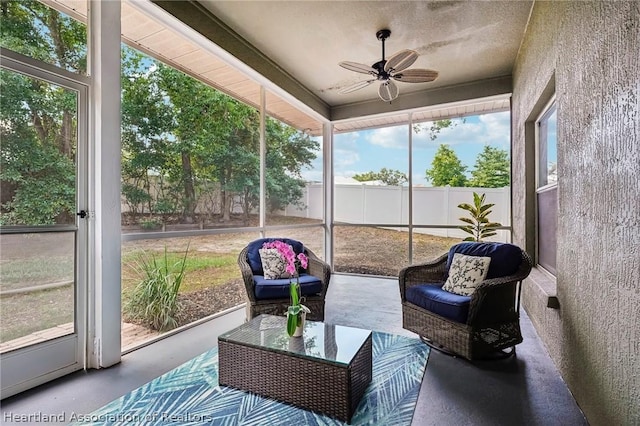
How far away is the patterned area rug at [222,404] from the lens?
5.61ft

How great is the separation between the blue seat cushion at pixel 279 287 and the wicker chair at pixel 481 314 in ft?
2.86

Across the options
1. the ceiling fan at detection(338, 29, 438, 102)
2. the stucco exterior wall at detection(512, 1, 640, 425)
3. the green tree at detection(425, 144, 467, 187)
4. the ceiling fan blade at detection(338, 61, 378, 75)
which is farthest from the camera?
the green tree at detection(425, 144, 467, 187)

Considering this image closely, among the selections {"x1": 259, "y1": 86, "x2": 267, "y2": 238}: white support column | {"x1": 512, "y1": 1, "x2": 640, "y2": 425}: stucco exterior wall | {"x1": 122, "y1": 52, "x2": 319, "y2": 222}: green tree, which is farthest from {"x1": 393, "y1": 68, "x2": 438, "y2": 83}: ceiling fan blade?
{"x1": 122, "y1": 52, "x2": 319, "y2": 222}: green tree

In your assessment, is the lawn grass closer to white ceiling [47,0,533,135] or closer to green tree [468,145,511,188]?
white ceiling [47,0,533,135]

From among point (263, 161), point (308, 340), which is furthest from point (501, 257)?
point (263, 161)

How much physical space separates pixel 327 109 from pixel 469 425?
5312 millimetres

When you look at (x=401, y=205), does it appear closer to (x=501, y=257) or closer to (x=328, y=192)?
(x=328, y=192)

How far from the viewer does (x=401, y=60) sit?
10.2 ft

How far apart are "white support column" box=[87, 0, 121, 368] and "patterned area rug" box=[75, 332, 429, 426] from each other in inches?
23.5

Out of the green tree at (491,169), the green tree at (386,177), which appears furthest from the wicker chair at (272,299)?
the green tree at (491,169)

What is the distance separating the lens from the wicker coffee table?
1688 millimetres

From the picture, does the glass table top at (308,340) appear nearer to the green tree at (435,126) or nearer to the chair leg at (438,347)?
the chair leg at (438,347)

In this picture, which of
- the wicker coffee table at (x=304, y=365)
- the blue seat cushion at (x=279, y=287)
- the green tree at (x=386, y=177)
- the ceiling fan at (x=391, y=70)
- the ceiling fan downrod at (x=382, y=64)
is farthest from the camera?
the green tree at (x=386, y=177)

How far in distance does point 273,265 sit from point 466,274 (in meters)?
1.82
